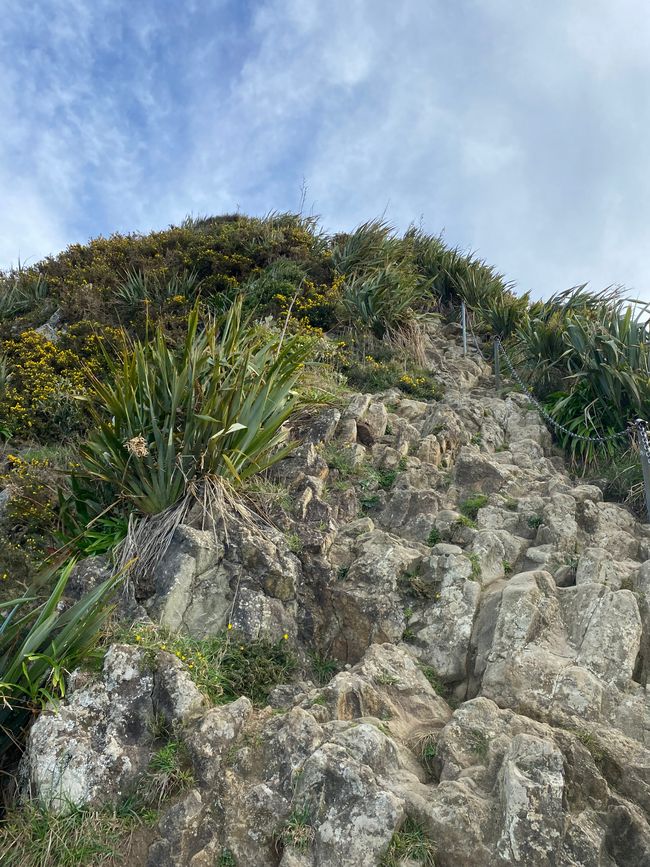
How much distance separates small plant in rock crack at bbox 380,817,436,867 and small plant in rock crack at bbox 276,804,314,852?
0.39m

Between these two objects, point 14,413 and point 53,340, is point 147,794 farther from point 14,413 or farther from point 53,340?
point 53,340

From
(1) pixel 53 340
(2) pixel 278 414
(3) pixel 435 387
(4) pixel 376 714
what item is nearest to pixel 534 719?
(4) pixel 376 714

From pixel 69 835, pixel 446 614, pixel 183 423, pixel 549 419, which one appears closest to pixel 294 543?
pixel 446 614

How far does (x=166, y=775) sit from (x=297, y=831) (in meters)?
0.85

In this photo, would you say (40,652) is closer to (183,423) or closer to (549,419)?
(183,423)

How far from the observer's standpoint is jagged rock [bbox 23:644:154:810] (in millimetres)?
3779

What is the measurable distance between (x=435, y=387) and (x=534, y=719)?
238 inches

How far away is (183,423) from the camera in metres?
6.11

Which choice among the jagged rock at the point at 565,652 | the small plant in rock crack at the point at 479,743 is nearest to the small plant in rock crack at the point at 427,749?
the small plant in rock crack at the point at 479,743

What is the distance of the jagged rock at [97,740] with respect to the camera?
378cm

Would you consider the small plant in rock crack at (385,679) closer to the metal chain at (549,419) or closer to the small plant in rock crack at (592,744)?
the small plant in rock crack at (592,744)

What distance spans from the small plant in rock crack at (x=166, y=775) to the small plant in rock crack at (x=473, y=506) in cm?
350

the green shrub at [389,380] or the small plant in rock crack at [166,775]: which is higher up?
the green shrub at [389,380]

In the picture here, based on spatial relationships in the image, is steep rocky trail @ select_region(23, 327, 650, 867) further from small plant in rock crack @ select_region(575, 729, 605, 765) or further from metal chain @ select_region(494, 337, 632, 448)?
metal chain @ select_region(494, 337, 632, 448)
